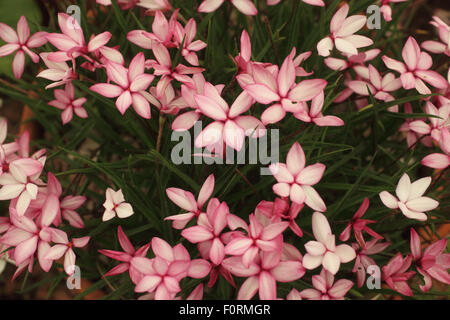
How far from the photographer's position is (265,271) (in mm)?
432

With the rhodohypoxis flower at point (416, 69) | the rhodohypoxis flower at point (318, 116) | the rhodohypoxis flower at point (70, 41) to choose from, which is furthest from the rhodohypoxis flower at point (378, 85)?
the rhodohypoxis flower at point (70, 41)

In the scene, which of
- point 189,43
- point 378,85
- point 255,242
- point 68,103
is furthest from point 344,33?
point 68,103

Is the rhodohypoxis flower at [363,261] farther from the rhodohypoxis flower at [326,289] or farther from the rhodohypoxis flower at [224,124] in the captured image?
the rhodohypoxis flower at [224,124]

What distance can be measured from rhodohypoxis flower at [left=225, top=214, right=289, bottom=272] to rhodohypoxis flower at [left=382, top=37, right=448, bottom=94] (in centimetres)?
28

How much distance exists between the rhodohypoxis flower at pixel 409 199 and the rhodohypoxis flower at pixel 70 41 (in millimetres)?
390

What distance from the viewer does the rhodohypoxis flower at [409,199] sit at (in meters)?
0.46

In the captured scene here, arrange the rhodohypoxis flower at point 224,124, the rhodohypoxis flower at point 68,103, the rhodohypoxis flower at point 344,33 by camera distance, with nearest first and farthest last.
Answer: the rhodohypoxis flower at point 224,124
the rhodohypoxis flower at point 344,33
the rhodohypoxis flower at point 68,103

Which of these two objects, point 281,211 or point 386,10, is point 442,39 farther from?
point 281,211

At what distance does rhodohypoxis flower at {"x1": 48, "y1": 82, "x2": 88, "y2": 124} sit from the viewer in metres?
0.61

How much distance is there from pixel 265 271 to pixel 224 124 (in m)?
0.17

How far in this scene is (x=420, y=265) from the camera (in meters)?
0.50
